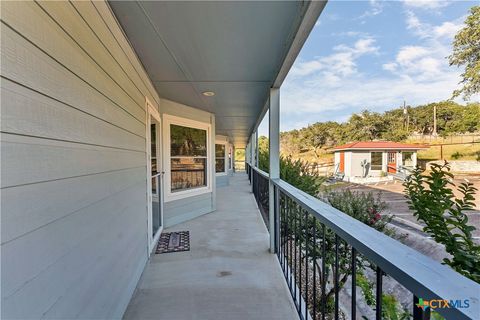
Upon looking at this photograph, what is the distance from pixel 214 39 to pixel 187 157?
119 inches

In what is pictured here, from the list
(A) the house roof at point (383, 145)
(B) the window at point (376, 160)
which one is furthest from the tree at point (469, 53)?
(B) the window at point (376, 160)

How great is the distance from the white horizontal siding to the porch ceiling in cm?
25

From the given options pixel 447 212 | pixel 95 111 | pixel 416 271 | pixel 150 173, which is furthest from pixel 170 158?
pixel 416 271

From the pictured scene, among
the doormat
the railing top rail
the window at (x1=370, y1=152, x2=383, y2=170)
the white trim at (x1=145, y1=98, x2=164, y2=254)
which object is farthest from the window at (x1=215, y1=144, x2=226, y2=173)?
the railing top rail

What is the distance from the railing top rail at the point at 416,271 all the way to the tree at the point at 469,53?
75 cm

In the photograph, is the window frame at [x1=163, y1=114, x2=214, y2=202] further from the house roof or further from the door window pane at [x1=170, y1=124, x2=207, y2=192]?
the house roof

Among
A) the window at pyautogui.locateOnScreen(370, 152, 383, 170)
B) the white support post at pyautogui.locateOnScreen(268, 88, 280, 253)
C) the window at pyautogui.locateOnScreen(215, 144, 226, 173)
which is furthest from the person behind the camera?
the window at pyautogui.locateOnScreen(215, 144, 226, 173)

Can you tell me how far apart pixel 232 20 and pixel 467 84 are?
141 cm

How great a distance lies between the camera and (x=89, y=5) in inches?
56.1

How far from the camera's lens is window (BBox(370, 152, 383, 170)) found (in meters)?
2.84

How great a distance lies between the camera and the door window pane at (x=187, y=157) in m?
4.54

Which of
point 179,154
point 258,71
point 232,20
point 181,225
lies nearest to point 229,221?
point 181,225

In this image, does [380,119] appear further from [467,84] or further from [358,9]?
[467,84]

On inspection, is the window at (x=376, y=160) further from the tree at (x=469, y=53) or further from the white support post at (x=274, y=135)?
the tree at (x=469, y=53)
